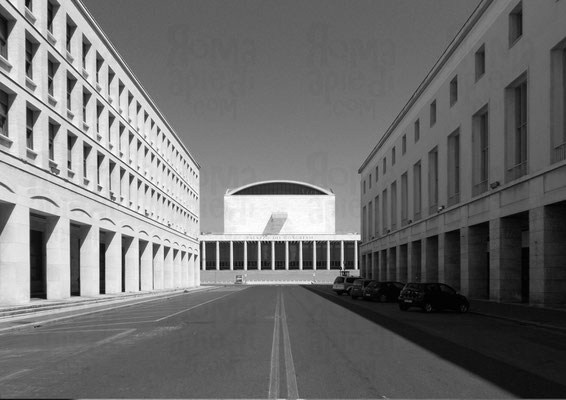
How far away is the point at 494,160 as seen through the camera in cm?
3167

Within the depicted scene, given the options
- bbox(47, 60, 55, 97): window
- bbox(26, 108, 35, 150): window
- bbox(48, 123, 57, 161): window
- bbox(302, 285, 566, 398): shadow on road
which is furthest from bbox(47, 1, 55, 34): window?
bbox(302, 285, 566, 398): shadow on road

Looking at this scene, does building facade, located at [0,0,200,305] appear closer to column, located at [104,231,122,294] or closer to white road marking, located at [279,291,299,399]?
column, located at [104,231,122,294]

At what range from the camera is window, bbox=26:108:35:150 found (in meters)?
28.1

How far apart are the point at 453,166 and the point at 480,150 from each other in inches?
227

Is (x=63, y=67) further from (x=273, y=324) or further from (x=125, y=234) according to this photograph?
(x=273, y=324)

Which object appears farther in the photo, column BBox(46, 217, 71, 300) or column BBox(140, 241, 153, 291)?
column BBox(140, 241, 153, 291)

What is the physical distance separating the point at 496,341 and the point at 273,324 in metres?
6.99

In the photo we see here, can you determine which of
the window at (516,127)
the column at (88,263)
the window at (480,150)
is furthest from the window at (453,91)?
the column at (88,263)

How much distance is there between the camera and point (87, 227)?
36312 millimetres

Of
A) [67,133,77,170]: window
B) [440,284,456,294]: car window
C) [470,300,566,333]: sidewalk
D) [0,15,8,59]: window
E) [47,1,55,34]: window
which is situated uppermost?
[47,1,55,34]: window

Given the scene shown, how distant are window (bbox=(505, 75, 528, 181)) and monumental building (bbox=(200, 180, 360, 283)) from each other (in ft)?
252

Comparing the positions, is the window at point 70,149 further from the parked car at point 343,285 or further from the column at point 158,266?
the column at point 158,266

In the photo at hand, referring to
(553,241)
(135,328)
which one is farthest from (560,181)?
(135,328)

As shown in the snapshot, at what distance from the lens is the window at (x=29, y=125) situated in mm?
28105
